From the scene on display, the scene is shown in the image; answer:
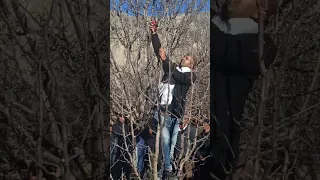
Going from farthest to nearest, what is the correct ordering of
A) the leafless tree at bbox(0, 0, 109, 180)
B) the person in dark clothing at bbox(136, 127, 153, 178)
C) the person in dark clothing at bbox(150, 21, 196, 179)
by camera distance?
1. the person in dark clothing at bbox(136, 127, 153, 178)
2. the person in dark clothing at bbox(150, 21, 196, 179)
3. the leafless tree at bbox(0, 0, 109, 180)

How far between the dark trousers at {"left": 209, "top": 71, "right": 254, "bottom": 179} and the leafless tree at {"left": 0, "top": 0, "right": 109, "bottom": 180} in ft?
2.02

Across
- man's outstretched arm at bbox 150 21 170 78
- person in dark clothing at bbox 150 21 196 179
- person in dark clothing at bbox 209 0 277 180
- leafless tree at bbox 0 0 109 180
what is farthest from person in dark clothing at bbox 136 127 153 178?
person in dark clothing at bbox 209 0 277 180

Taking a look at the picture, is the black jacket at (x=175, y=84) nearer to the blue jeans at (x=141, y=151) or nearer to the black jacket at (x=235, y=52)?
the blue jeans at (x=141, y=151)

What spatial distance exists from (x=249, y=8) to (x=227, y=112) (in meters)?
0.53

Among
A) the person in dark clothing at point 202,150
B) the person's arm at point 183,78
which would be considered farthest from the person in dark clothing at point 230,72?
the person's arm at point 183,78

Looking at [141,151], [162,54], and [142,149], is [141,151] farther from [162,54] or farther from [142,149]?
[162,54]

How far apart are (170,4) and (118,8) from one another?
299mm

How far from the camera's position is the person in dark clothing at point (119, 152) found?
2.81m

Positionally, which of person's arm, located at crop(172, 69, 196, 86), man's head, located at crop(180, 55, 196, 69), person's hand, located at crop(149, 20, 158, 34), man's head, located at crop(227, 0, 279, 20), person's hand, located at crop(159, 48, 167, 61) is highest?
man's head, located at crop(227, 0, 279, 20)

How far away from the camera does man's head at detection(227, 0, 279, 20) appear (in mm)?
Answer: 2352

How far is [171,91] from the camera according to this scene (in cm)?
274

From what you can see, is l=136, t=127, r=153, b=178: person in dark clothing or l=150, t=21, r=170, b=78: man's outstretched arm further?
l=136, t=127, r=153, b=178: person in dark clothing

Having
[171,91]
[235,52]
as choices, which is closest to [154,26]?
[171,91]

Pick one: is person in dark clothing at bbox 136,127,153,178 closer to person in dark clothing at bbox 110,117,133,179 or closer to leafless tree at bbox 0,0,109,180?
person in dark clothing at bbox 110,117,133,179
